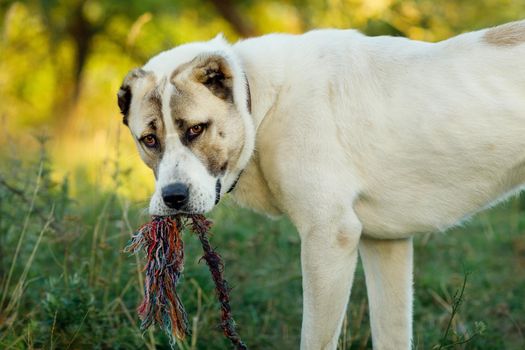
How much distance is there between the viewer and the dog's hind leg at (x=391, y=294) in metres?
3.50

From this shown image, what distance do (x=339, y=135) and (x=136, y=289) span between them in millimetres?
1625

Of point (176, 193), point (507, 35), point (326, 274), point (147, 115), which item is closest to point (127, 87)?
point (147, 115)

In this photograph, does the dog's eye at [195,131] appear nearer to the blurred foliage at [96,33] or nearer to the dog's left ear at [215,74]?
the dog's left ear at [215,74]

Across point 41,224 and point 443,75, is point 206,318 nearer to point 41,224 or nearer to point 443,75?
point 41,224

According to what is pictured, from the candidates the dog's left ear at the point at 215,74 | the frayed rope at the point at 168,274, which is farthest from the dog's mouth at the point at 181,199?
the dog's left ear at the point at 215,74

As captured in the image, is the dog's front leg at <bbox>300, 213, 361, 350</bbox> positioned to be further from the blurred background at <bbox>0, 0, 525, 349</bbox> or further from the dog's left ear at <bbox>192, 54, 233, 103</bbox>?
the dog's left ear at <bbox>192, 54, 233, 103</bbox>

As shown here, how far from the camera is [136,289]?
13.5ft

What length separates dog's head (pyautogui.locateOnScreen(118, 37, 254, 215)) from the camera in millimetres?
3041

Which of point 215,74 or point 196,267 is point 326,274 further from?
Answer: point 196,267

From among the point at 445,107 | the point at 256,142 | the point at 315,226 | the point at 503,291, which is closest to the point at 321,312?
the point at 315,226

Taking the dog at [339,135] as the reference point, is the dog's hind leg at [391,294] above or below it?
below

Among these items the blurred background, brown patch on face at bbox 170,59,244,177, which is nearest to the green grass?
the blurred background

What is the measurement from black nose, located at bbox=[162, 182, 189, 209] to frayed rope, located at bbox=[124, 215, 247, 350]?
0.17 m

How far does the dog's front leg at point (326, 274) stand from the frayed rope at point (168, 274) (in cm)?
33
